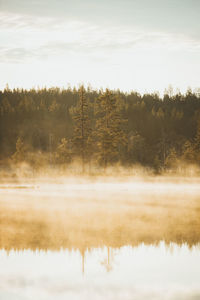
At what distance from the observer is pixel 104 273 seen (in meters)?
9.13

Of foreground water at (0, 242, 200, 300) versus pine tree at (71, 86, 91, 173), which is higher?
pine tree at (71, 86, 91, 173)

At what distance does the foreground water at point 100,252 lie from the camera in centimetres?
793

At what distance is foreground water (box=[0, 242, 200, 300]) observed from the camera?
768cm

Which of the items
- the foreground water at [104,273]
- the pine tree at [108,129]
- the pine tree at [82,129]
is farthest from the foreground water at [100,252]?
the pine tree at [82,129]

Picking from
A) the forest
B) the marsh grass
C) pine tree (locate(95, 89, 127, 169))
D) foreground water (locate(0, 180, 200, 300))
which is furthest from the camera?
the forest

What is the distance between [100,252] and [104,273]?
5.90 feet

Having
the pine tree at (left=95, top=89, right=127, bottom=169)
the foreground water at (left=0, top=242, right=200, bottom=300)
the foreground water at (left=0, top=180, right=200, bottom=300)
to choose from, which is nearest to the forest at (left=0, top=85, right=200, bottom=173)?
the pine tree at (left=95, top=89, right=127, bottom=169)

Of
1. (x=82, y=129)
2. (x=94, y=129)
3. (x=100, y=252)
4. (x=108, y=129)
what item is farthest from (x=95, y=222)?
(x=94, y=129)

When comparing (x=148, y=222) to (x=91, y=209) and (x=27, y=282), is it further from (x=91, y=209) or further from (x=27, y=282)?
(x=27, y=282)

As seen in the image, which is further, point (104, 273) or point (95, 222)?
point (95, 222)

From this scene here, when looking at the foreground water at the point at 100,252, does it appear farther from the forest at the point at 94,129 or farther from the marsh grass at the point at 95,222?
the forest at the point at 94,129

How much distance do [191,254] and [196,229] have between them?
3.14 m

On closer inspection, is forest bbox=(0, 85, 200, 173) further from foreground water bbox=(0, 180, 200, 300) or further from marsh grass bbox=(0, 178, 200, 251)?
foreground water bbox=(0, 180, 200, 300)

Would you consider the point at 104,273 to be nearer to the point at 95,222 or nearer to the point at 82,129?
the point at 95,222
